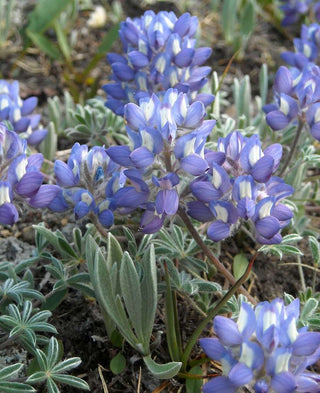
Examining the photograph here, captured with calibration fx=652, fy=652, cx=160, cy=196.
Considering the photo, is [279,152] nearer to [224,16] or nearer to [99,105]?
[99,105]

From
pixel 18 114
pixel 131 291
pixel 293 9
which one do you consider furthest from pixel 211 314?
pixel 293 9

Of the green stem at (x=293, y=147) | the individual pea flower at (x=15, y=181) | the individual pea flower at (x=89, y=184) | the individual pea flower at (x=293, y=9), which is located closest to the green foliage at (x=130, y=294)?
the individual pea flower at (x=89, y=184)

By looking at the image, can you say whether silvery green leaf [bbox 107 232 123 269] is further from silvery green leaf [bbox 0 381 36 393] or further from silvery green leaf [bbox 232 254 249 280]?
silvery green leaf [bbox 232 254 249 280]

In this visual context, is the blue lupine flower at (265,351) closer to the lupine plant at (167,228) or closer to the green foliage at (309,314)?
the lupine plant at (167,228)

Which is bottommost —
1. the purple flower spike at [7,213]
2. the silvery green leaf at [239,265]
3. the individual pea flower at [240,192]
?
the silvery green leaf at [239,265]

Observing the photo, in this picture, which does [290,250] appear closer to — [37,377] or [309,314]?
[309,314]

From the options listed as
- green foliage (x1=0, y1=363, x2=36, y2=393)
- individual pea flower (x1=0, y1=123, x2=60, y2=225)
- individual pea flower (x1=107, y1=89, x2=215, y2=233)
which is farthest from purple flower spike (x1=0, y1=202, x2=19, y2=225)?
green foliage (x1=0, y1=363, x2=36, y2=393)

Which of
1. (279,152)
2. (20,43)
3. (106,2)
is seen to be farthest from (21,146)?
(106,2)
